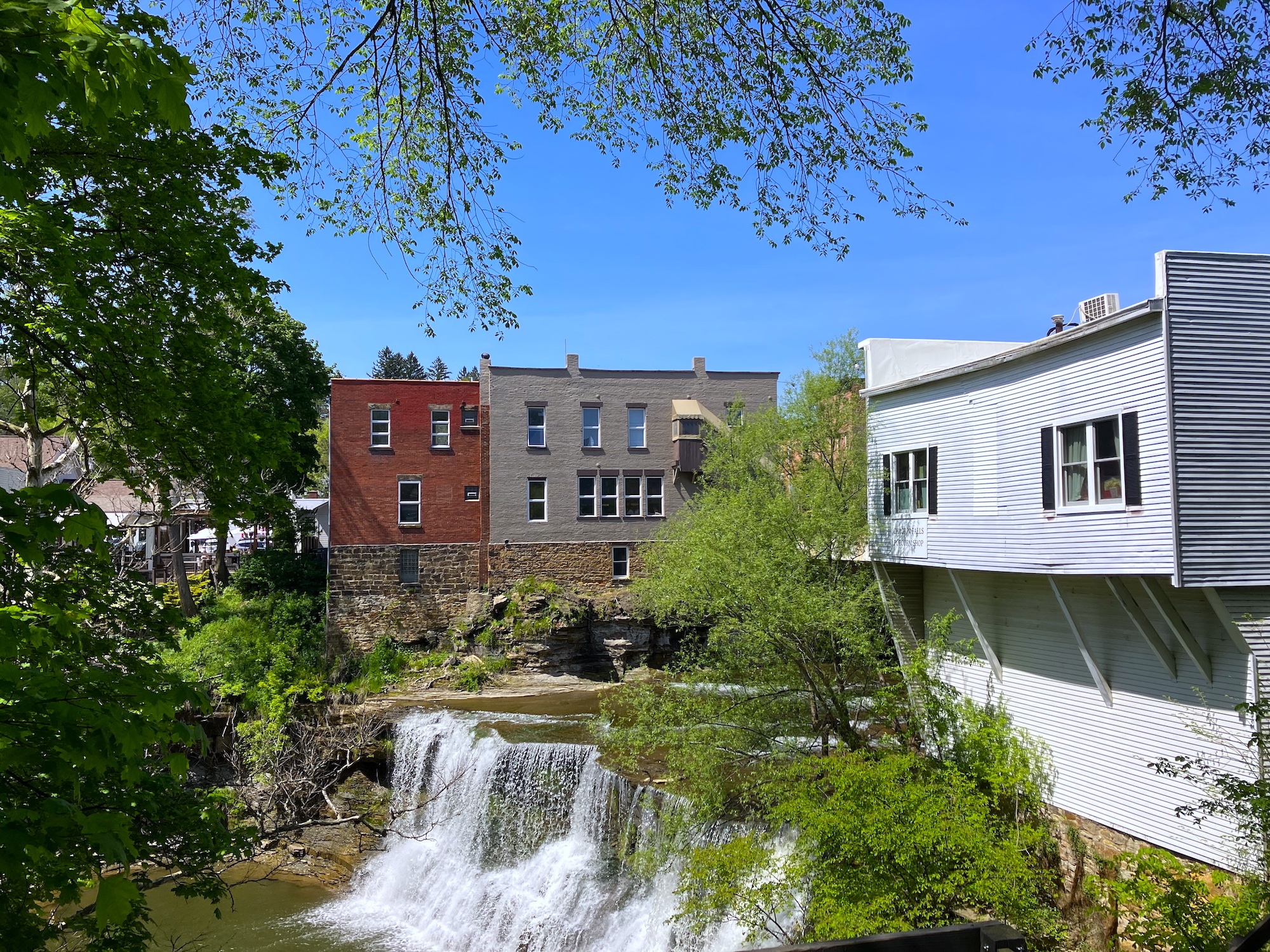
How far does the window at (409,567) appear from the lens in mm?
30703

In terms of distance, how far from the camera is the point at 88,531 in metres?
4.09

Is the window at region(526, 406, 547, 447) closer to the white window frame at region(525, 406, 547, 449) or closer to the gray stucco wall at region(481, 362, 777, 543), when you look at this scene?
the white window frame at region(525, 406, 547, 449)

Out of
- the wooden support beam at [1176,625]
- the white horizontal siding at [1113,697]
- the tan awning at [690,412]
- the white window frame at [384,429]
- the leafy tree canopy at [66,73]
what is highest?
the tan awning at [690,412]

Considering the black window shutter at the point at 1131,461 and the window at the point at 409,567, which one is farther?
the window at the point at 409,567

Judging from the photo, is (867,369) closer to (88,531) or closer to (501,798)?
(501,798)

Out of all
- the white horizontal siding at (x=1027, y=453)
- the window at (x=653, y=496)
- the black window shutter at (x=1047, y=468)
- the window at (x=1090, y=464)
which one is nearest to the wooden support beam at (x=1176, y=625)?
the white horizontal siding at (x=1027, y=453)

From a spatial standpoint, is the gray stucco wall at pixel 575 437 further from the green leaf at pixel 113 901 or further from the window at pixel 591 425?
the green leaf at pixel 113 901

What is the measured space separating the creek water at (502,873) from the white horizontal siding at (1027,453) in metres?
7.70

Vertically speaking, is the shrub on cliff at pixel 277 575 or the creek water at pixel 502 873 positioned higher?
the shrub on cliff at pixel 277 575

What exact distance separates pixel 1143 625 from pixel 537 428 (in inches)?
908

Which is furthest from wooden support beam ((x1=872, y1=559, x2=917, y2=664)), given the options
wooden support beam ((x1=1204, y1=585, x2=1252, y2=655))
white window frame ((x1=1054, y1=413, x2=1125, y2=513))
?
wooden support beam ((x1=1204, y1=585, x2=1252, y2=655))

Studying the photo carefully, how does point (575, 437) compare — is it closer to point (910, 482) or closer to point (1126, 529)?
point (910, 482)

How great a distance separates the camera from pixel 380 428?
30.9 metres

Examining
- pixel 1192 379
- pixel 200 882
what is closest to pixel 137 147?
pixel 200 882
